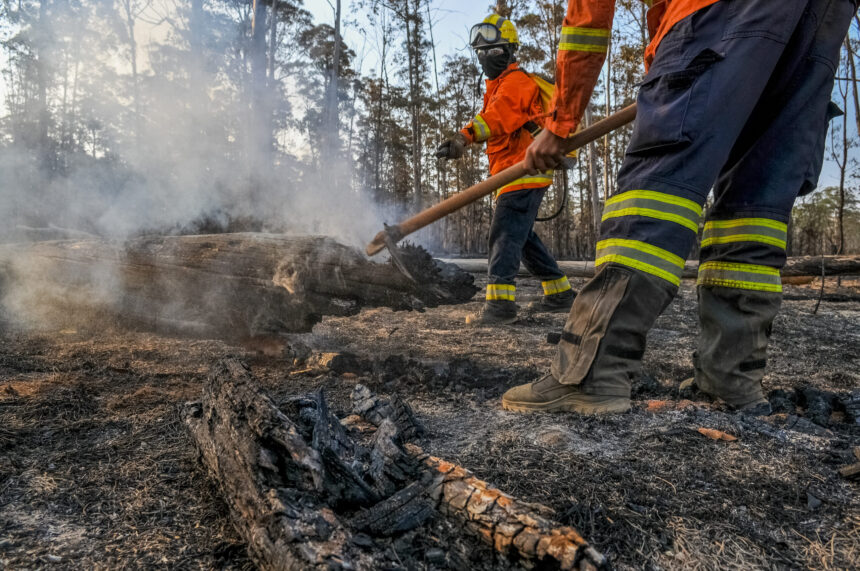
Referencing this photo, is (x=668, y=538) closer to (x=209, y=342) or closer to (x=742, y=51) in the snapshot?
(x=742, y=51)

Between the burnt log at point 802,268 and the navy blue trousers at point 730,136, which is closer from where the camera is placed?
the navy blue trousers at point 730,136

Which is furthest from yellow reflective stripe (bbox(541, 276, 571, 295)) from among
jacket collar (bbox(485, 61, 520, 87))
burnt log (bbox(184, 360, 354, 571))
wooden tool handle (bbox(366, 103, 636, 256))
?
burnt log (bbox(184, 360, 354, 571))

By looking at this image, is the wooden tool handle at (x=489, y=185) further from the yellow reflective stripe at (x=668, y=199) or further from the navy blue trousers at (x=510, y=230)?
the navy blue trousers at (x=510, y=230)

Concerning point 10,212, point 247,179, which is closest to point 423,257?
point 247,179

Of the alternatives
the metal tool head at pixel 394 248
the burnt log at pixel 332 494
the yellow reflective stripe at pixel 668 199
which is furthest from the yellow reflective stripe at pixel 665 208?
the metal tool head at pixel 394 248

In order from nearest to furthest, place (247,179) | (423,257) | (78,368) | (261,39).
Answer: (78,368), (423,257), (247,179), (261,39)

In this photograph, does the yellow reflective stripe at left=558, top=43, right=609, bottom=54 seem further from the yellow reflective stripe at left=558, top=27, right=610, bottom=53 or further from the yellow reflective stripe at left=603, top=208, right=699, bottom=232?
the yellow reflective stripe at left=603, top=208, right=699, bottom=232

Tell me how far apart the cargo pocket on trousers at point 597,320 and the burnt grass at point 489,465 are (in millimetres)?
190

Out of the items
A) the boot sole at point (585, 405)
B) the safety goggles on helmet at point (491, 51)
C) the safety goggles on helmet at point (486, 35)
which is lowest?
the boot sole at point (585, 405)

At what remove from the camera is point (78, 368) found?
9.34ft

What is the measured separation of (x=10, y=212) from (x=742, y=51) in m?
9.16

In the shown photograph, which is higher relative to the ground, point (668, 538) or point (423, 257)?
point (423, 257)

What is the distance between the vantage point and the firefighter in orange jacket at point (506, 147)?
4262mm

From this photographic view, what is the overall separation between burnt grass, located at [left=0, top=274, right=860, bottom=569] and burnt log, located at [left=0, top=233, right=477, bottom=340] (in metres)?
0.50
